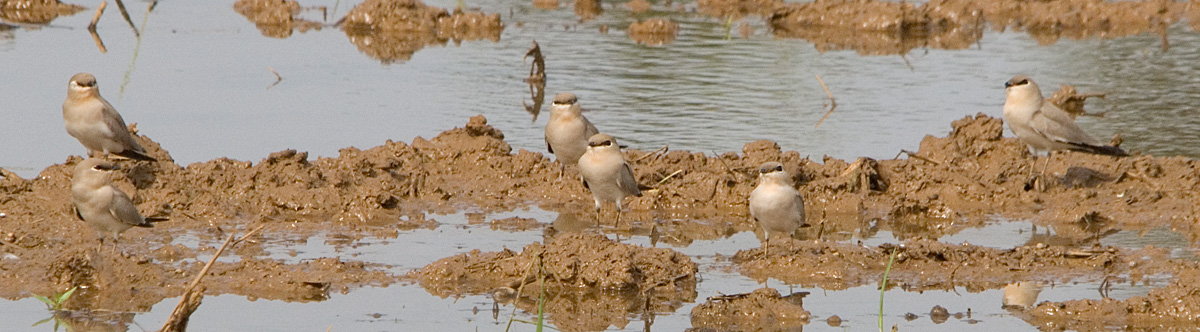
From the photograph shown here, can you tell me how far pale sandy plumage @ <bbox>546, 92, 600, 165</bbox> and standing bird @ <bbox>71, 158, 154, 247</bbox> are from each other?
11.2ft

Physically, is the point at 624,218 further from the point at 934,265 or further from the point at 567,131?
the point at 934,265

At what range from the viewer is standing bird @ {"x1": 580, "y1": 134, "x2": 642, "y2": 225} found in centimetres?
1011

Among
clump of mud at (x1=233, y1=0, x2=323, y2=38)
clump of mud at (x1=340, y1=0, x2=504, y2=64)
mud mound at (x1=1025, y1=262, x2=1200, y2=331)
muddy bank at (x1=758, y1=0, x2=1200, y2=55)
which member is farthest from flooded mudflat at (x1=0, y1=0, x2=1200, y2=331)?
muddy bank at (x1=758, y1=0, x2=1200, y2=55)

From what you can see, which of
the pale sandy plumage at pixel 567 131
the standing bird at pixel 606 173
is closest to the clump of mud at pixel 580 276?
the standing bird at pixel 606 173

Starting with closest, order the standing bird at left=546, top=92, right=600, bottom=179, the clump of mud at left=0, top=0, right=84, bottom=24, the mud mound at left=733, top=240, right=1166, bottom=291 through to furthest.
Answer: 1. the mud mound at left=733, top=240, right=1166, bottom=291
2. the standing bird at left=546, top=92, right=600, bottom=179
3. the clump of mud at left=0, top=0, right=84, bottom=24

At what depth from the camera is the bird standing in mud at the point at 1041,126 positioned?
11.3 m

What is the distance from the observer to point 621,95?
15375mm

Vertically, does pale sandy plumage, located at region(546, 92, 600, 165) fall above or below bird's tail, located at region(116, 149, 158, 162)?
above

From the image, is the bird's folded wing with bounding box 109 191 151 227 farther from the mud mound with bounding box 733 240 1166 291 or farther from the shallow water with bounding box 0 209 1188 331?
the mud mound with bounding box 733 240 1166 291

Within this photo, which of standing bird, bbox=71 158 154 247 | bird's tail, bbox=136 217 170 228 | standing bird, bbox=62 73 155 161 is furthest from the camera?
standing bird, bbox=62 73 155 161

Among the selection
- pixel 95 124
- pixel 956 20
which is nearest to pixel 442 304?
pixel 95 124

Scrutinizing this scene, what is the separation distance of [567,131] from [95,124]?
3.40 m

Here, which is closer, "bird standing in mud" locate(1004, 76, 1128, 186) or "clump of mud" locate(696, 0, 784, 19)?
"bird standing in mud" locate(1004, 76, 1128, 186)

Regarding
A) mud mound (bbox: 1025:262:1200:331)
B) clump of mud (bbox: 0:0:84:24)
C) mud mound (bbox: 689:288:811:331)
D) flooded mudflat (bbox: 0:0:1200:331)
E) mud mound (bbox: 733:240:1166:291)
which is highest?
mud mound (bbox: 1025:262:1200:331)
